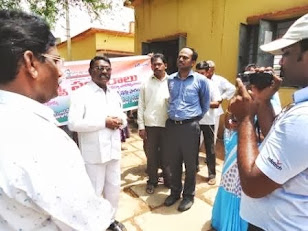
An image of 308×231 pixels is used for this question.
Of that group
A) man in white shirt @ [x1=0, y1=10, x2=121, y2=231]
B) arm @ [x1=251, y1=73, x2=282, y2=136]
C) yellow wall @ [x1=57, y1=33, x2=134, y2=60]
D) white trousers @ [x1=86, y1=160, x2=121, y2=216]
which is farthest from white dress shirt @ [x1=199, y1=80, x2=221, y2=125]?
yellow wall @ [x1=57, y1=33, x2=134, y2=60]

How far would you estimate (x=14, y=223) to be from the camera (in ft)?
2.46

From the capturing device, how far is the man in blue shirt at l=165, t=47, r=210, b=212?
3.00 meters

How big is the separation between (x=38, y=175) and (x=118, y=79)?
4051mm

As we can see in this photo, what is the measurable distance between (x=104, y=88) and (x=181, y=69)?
3.19ft

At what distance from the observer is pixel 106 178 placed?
8.57 ft

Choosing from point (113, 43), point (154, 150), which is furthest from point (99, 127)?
point (113, 43)

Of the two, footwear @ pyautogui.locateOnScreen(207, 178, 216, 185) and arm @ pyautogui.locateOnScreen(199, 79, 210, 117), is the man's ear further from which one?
footwear @ pyautogui.locateOnScreen(207, 178, 216, 185)

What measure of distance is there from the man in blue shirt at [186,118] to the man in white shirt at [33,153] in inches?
86.1

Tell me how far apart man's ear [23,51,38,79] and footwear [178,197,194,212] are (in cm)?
257

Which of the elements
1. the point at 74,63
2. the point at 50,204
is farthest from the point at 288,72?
the point at 74,63

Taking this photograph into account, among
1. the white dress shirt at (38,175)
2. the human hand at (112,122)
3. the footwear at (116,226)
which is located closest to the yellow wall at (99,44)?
the human hand at (112,122)

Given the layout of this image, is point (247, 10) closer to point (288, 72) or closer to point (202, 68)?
point (202, 68)

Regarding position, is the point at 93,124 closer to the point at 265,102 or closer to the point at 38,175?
the point at 265,102

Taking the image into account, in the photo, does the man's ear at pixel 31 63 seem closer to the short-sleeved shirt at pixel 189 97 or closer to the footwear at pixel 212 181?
the short-sleeved shirt at pixel 189 97
